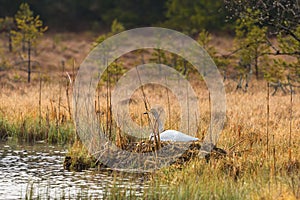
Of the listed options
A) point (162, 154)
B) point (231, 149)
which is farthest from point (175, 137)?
point (231, 149)

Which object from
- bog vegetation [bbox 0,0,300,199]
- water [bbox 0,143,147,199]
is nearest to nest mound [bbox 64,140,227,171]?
bog vegetation [bbox 0,0,300,199]

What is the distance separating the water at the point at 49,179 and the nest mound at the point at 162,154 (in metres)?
0.19

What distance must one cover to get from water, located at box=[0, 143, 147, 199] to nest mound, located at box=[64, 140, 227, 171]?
19 cm

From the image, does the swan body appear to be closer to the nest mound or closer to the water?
the nest mound

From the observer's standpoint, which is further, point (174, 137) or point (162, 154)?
point (174, 137)

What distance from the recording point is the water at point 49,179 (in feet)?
25.8

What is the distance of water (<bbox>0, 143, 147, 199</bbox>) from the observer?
788 centimetres

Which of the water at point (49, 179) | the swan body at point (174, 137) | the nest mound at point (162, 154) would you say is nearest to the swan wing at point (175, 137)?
the swan body at point (174, 137)

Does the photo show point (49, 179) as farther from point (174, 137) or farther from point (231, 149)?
point (231, 149)

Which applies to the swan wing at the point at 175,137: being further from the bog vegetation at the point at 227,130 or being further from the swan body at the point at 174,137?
the bog vegetation at the point at 227,130

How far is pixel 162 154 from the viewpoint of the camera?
30.5 ft

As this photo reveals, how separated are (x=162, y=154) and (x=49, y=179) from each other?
5.40 feet

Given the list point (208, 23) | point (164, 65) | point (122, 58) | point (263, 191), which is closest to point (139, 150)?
point (263, 191)

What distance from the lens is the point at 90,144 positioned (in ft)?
32.7
